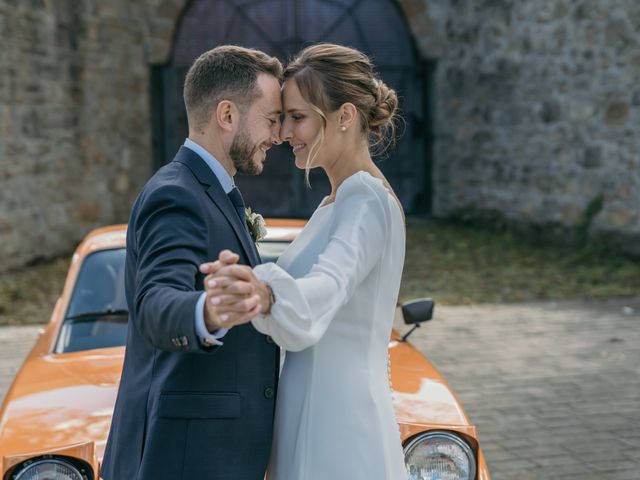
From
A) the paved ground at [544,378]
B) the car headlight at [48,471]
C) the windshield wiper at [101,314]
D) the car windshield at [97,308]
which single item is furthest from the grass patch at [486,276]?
the car headlight at [48,471]

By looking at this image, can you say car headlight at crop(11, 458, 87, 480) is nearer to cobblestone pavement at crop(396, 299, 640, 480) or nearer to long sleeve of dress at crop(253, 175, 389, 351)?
long sleeve of dress at crop(253, 175, 389, 351)

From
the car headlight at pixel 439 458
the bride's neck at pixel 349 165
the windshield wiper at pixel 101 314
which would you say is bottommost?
the car headlight at pixel 439 458

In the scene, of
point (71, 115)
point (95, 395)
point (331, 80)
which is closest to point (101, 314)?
point (95, 395)

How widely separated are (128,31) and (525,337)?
874 cm

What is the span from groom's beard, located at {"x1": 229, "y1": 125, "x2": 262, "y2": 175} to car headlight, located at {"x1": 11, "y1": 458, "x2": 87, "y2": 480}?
3.95ft

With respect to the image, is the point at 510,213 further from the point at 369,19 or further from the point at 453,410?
the point at 453,410

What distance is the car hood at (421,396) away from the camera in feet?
10.1

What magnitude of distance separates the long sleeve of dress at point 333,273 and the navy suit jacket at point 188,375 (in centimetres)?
21

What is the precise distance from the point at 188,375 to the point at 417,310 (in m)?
2.10

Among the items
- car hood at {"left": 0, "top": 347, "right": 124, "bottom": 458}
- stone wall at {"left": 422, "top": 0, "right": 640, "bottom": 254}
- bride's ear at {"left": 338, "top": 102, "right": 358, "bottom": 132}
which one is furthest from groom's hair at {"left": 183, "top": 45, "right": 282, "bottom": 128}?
stone wall at {"left": 422, "top": 0, "right": 640, "bottom": 254}

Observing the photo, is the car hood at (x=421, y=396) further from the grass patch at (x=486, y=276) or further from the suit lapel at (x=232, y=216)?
the grass patch at (x=486, y=276)

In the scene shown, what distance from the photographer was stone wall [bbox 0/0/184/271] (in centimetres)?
1084

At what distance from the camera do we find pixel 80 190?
12.5 meters

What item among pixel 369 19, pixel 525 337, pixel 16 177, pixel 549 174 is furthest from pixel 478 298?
pixel 369 19
